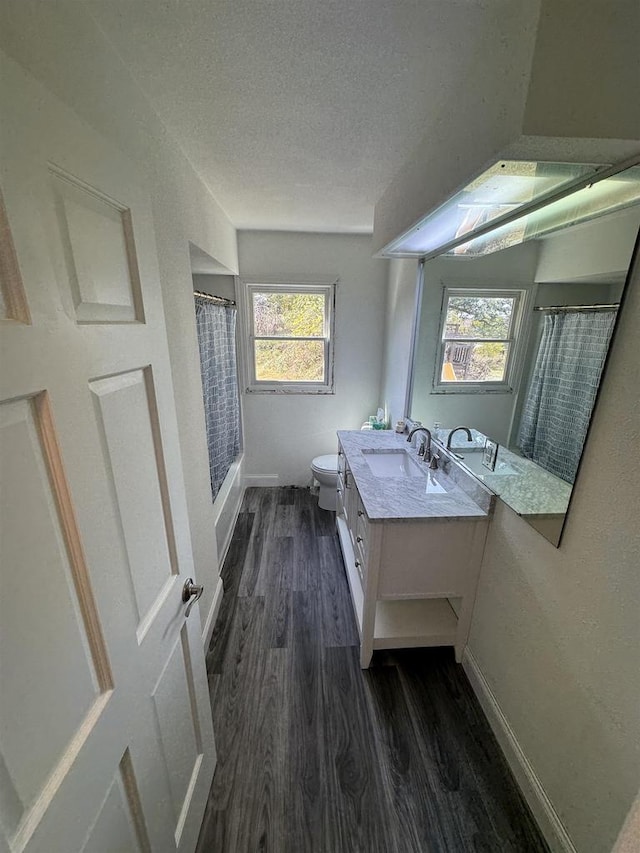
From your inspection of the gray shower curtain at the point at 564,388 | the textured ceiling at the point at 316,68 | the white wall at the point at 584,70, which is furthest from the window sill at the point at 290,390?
the white wall at the point at 584,70

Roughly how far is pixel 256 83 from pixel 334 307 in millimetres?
2084

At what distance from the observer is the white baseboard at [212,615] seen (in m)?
1.82

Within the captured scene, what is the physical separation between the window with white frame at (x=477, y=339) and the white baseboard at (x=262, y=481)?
2.04 metres

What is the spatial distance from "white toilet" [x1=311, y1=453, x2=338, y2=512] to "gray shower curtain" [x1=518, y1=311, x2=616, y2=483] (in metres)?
1.78

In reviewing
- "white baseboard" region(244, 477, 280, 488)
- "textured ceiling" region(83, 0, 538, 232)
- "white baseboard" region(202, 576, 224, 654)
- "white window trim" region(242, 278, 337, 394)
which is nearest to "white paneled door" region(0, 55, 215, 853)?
"textured ceiling" region(83, 0, 538, 232)

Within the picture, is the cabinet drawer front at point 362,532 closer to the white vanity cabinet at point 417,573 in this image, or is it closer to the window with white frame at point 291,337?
the white vanity cabinet at point 417,573

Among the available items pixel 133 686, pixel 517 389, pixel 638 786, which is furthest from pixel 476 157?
pixel 638 786

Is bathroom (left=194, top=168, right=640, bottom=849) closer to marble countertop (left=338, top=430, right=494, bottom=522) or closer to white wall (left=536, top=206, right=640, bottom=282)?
white wall (left=536, top=206, right=640, bottom=282)

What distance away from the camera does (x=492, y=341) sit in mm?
1734

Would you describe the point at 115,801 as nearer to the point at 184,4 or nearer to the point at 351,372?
the point at 184,4

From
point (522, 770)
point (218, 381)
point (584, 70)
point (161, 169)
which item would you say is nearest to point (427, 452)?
point (522, 770)

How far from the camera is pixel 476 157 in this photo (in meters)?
0.93

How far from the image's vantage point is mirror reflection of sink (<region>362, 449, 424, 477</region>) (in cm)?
231

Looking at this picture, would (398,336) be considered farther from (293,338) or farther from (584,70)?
(584,70)
